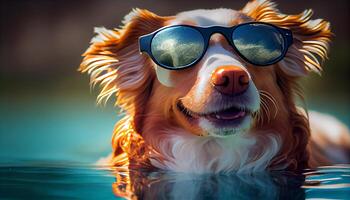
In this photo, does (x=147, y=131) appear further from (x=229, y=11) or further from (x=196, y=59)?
(x=229, y=11)

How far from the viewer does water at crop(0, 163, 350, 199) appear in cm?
226

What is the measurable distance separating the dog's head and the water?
195mm

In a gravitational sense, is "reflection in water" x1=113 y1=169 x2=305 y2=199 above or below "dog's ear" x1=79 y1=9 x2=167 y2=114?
below

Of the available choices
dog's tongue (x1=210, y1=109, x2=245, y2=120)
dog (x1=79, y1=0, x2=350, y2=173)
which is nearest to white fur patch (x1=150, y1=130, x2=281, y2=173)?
dog (x1=79, y1=0, x2=350, y2=173)

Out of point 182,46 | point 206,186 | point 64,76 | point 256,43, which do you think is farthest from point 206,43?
point 64,76

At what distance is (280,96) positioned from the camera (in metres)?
2.47

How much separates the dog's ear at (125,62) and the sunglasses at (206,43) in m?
0.12

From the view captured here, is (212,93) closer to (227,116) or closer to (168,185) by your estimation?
(227,116)

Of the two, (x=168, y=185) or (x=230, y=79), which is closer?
(x=230, y=79)

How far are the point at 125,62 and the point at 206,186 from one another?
0.61 m

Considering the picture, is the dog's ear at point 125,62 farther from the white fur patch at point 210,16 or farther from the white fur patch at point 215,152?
the white fur patch at point 215,152

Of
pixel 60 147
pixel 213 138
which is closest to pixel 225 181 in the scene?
pixel 213 138

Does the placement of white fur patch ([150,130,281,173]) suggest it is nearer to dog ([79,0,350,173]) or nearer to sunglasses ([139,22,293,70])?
dog ([79,0,350,173])

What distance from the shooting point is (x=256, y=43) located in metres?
2.36
